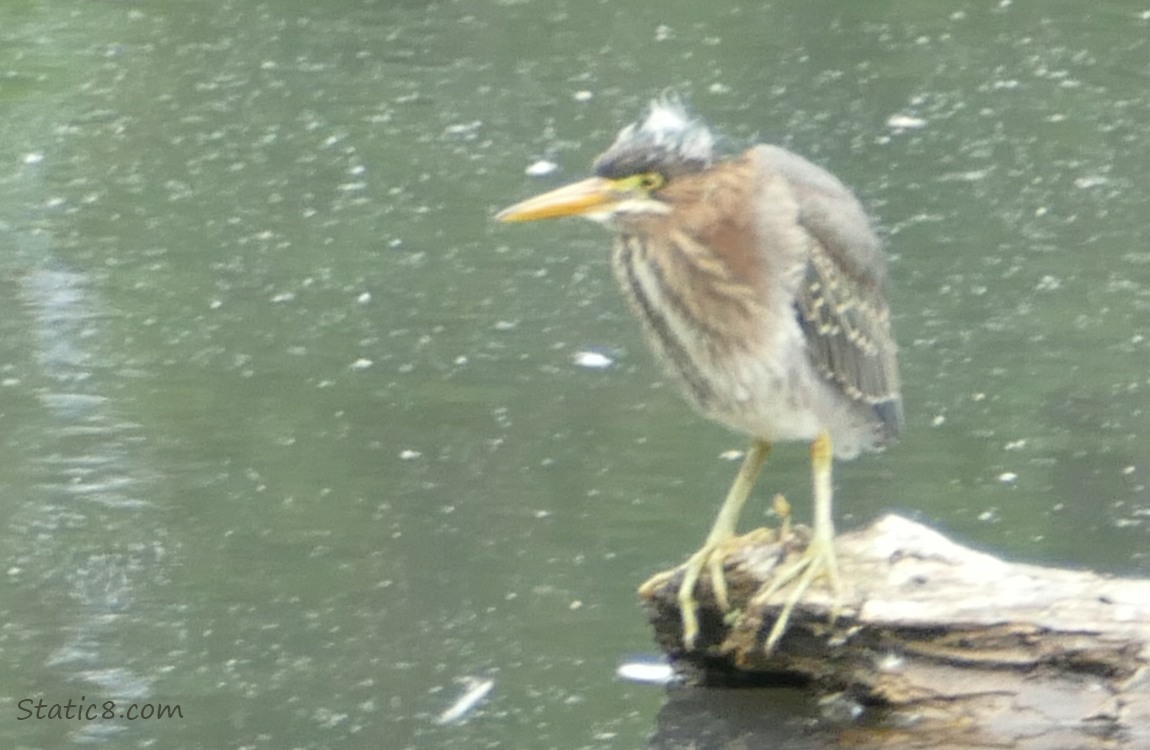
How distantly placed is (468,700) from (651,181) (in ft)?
3.34

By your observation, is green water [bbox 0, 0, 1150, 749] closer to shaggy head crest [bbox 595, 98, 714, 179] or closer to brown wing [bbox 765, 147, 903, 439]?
brown wing [bbox 765, 147, 903, 439]

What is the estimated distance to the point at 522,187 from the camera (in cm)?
663

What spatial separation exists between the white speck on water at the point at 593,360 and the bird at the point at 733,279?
1428 millimetres

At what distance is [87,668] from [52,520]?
68 cm

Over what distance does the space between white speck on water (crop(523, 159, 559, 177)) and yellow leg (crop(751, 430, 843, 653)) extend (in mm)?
2908

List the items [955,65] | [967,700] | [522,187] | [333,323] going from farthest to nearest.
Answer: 1. [955,65]
2. [522,187]
3. [333,323]
4. [967,700]

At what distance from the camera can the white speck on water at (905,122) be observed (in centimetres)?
723

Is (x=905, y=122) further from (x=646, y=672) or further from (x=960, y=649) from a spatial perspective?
(x=960, y=649)

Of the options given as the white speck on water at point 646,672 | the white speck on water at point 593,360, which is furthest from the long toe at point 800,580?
the white speck on water at point 593,360

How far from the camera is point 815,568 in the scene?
150 inches

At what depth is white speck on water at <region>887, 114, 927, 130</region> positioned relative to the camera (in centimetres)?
723

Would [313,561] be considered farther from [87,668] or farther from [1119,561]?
[1119,561]

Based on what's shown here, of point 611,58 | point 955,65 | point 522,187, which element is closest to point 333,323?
point 522,187

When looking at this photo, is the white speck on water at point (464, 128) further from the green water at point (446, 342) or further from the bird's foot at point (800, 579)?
the bird's foot at point (800, 579)
